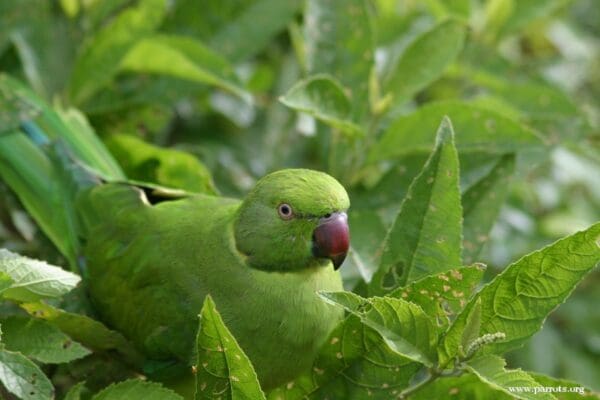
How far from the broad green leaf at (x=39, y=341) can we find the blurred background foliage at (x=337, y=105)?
0.79 m

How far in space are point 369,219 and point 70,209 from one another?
910 mm

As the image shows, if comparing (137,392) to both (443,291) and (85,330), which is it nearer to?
(85,330)

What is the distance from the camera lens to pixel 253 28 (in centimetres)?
305

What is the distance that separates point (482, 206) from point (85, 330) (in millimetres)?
1085

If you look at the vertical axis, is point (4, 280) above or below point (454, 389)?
above

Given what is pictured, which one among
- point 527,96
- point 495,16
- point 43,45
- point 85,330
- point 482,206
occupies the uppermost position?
point 43,45

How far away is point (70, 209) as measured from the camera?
2566 mm

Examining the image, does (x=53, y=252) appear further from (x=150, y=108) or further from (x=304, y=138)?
(x=304, y=138)

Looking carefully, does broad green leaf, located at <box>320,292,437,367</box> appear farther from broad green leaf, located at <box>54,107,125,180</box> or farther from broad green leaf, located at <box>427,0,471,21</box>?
broad green leaf, located at <box>427,0,471,21</box>

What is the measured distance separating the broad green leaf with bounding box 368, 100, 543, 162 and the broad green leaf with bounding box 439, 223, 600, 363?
81 cm

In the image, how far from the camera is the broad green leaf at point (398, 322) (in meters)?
1.62

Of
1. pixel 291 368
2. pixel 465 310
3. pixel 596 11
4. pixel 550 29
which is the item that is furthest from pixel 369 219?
pixel 596 11

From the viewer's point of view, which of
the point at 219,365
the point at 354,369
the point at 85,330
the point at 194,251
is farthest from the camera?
the point at 194,251

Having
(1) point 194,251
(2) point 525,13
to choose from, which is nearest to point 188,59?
(1) point 194,251
